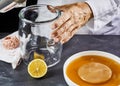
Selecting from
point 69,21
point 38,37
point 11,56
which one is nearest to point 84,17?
point 69,21

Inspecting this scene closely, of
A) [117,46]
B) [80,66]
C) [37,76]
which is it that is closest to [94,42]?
[117,46]

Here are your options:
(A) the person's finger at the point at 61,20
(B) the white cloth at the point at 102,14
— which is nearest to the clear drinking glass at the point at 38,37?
(A) the person's finger at the point at 61,20

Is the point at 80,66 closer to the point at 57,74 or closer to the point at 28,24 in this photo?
the point at 57,74

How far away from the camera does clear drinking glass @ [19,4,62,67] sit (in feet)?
2.87

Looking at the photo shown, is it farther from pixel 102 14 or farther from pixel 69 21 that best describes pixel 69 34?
pixel 102 14

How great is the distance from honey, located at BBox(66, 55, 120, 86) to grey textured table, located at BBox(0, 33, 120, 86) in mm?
36

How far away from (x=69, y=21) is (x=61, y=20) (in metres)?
0.05

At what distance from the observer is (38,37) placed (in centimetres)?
97

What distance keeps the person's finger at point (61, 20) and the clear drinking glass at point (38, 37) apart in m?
0.02

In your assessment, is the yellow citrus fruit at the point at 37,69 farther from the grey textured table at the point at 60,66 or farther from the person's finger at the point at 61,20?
the person's finger at the point at 61,20

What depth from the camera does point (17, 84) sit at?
780 millimetres

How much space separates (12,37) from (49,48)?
145 millimetres

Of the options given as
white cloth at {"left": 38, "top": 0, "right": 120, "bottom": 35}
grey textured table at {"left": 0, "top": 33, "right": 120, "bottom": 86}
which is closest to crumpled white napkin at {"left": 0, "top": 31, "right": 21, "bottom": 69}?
grey textured table at {"left": 0, "top": 33, "right": 120, "bottom": 86}

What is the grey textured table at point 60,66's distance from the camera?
79cm
